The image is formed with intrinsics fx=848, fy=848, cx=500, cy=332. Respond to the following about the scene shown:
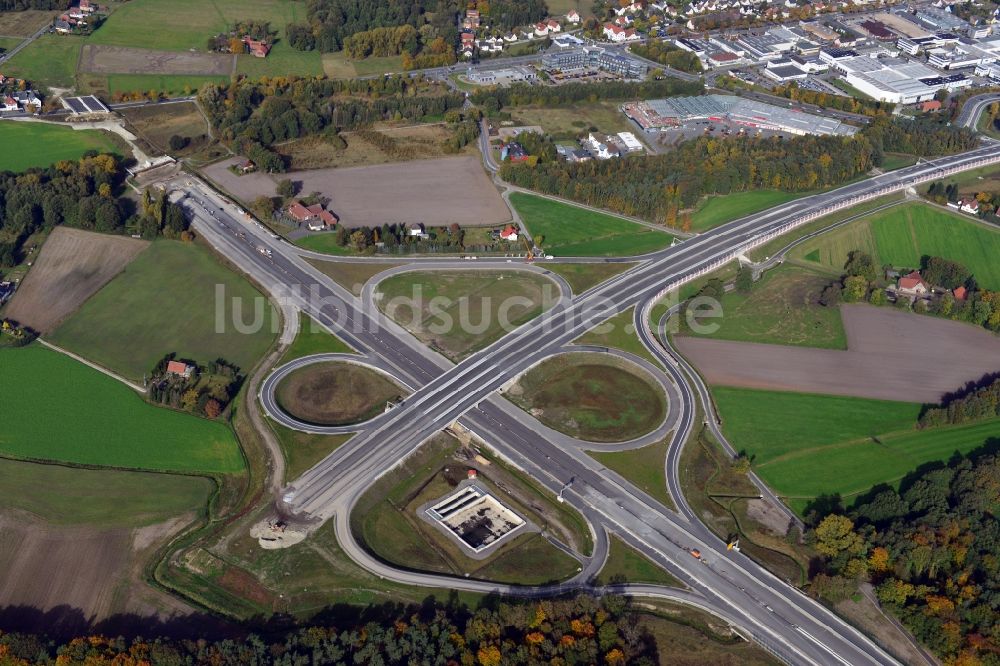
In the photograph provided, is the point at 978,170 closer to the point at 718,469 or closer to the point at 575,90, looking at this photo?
the point at 575,90

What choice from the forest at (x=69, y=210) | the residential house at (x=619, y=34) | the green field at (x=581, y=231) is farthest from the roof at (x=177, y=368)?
the residential house at (x=619, y=34)

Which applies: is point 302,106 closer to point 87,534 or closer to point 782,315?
point 782,315

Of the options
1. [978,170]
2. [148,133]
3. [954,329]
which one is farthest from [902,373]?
[148,133]

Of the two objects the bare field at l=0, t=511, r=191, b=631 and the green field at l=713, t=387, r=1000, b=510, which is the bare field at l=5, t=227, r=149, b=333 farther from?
the green field at l=713, t=387, r=1000, b=510

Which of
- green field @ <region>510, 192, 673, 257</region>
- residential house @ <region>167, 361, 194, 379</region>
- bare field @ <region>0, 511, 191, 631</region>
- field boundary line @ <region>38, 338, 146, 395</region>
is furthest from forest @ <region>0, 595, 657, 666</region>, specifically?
green field @ <region>510, 192, 673, 257</region>

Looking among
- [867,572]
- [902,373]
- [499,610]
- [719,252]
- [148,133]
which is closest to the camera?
[499,610]

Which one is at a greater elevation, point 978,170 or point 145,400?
point 978,170

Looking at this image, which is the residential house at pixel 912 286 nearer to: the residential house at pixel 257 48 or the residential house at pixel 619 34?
the residential house at pixel 619 34
